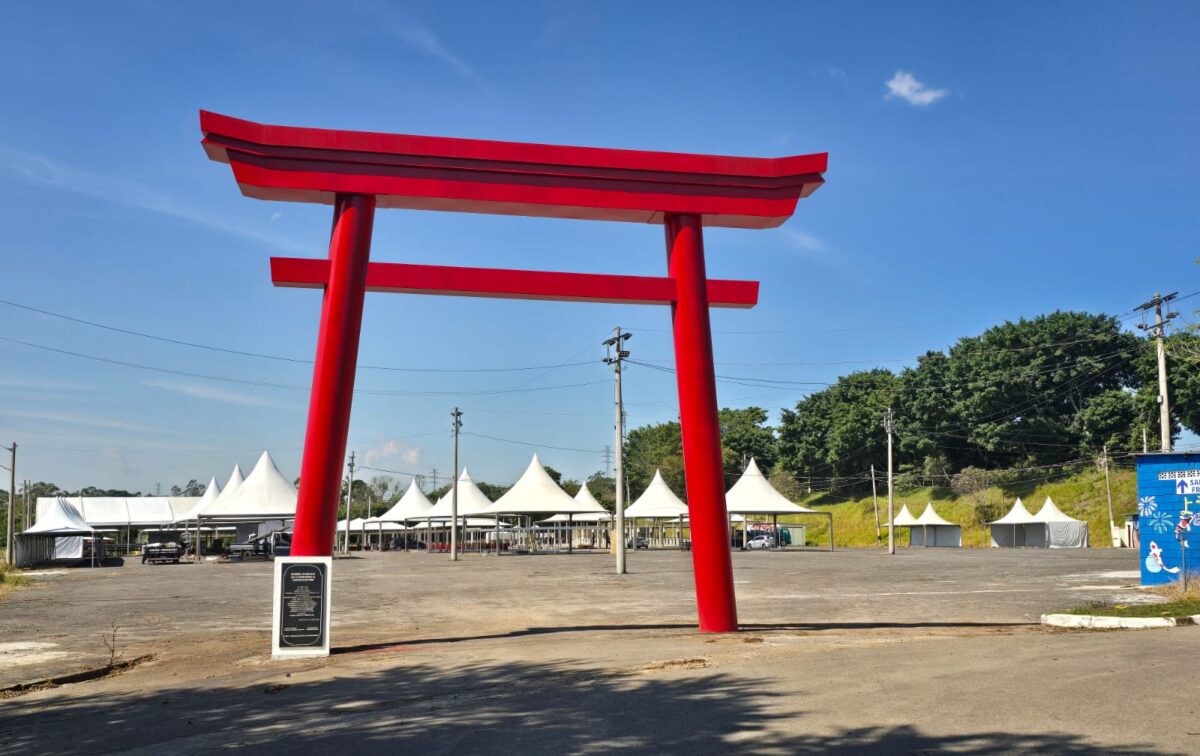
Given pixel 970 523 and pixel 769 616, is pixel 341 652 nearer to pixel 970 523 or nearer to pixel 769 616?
pixel 769 616

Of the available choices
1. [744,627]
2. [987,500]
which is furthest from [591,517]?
[744,627]

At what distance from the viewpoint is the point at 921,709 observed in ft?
23.4

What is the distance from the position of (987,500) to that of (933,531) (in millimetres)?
4562

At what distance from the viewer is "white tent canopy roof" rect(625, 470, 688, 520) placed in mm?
55656

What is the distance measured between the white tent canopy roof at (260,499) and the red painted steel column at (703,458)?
38494 millimetres

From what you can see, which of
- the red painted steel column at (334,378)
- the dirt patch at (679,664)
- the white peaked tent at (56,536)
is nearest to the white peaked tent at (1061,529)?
the white peaked tent at (56,536)

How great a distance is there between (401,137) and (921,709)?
9590 mm

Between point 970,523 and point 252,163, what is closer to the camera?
point 252,163

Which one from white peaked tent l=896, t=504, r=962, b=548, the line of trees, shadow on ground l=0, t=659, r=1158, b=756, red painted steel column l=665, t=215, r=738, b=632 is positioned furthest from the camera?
the line of trees

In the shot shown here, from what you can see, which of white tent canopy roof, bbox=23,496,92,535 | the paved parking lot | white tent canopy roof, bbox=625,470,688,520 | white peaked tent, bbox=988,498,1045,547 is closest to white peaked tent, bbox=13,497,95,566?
white tent canopy roof, bbox=23,496,92,535

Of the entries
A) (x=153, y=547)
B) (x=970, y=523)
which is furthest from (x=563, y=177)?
(x=970, y=523)

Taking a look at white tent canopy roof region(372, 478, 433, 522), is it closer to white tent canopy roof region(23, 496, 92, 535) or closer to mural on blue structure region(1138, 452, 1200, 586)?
white tent canopy roof region(23, 496, 92, 535)

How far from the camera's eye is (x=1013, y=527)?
63.5 m

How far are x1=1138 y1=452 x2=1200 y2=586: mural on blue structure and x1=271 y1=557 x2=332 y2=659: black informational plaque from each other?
688 inches
